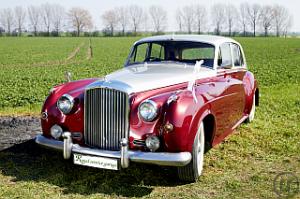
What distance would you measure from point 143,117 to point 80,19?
408 feet

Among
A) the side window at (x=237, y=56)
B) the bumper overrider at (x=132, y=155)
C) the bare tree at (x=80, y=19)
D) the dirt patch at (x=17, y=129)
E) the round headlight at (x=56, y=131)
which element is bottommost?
the dirt patch at (x=17, y=129)

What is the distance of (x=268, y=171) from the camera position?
4781mm

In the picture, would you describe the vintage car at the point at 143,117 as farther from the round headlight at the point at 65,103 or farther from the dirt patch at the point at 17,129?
the dirt patch at the point at 17,129

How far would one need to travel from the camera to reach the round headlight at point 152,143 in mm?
4051

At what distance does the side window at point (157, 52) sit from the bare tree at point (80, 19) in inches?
4630

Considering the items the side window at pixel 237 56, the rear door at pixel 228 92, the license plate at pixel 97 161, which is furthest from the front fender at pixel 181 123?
the side window at pixel 237 56

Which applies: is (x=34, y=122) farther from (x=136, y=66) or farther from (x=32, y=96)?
(x=32, y=96)

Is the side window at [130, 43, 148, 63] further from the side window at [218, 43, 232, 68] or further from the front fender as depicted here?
Result: the front fender

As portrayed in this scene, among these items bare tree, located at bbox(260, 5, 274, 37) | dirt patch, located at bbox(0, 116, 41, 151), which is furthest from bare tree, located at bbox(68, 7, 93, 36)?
dirt patch, located at bbox(0, 116, 41, 151)

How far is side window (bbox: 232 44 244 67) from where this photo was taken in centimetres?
653

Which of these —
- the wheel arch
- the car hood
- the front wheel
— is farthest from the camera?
the car hood

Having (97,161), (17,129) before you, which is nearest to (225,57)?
(97,161)

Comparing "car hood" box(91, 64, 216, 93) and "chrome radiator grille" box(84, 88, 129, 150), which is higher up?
"car hood" box(91, 64, 216, 93)

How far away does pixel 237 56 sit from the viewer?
269 inches
